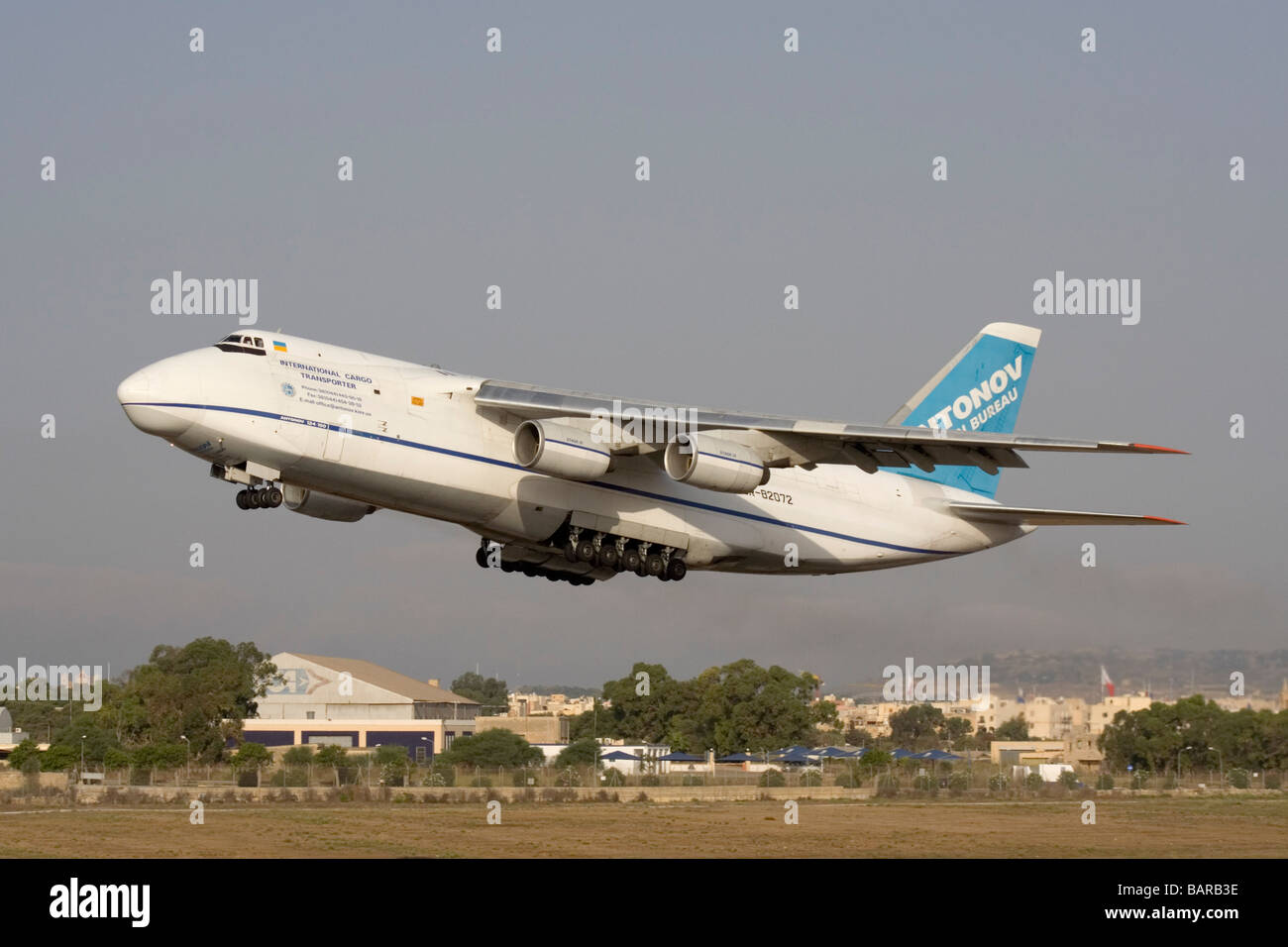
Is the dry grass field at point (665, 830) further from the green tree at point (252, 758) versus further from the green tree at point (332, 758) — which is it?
the green tree at point (252, 758)

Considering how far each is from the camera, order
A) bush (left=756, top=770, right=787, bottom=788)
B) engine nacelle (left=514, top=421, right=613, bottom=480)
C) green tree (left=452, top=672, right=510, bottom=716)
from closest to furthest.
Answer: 1. engine nacelle (left=514, top=421, right=613, bottom=480)
2. bush (left=756, top=770, right=787, bottom=788)
3. green tree (left=452, top=672, right=510, bottom=716)

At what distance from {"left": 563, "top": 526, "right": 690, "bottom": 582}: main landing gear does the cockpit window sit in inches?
182

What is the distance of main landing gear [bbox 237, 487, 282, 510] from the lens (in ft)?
56.1

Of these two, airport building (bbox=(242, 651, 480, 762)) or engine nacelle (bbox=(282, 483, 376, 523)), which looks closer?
engine nacelle (bbox=(282, 483, 376, 523))

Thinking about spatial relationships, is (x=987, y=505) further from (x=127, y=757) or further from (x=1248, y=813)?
(x=127, y=757)

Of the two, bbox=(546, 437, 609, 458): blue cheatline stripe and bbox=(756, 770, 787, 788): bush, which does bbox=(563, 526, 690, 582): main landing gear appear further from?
bbox=(756, 770, 787, 788): bush

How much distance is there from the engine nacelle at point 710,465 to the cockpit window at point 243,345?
500 cm

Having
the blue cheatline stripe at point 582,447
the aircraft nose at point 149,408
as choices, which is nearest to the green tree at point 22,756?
the aircraft nose at point 149,408

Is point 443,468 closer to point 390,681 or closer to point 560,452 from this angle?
point 560,452

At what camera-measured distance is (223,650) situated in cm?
5347

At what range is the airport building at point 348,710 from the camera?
50.2 meters

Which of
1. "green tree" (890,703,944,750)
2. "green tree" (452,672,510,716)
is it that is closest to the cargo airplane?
"green tree" (890,703,944,750)
